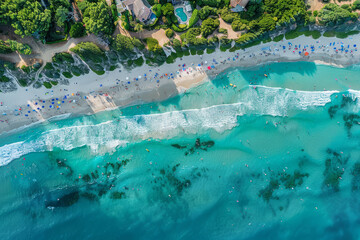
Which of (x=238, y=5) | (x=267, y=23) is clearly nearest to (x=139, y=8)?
(x=238, y=5)

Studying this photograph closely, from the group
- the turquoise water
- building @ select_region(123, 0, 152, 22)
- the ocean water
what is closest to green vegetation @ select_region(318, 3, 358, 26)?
the ocean water

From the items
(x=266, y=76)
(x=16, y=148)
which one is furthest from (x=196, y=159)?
(x=16, y=148)

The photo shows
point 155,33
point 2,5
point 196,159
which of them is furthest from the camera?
point 196,159

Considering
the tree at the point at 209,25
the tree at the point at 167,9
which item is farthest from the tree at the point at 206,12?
the tree at the point at 167,9

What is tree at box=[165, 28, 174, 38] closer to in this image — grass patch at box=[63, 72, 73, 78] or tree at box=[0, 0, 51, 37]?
tree at box=[0, 0, 51, 37]

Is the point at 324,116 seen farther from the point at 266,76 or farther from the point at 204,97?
the point at 204,97

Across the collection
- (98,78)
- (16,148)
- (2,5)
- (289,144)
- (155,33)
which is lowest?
(289,144)
